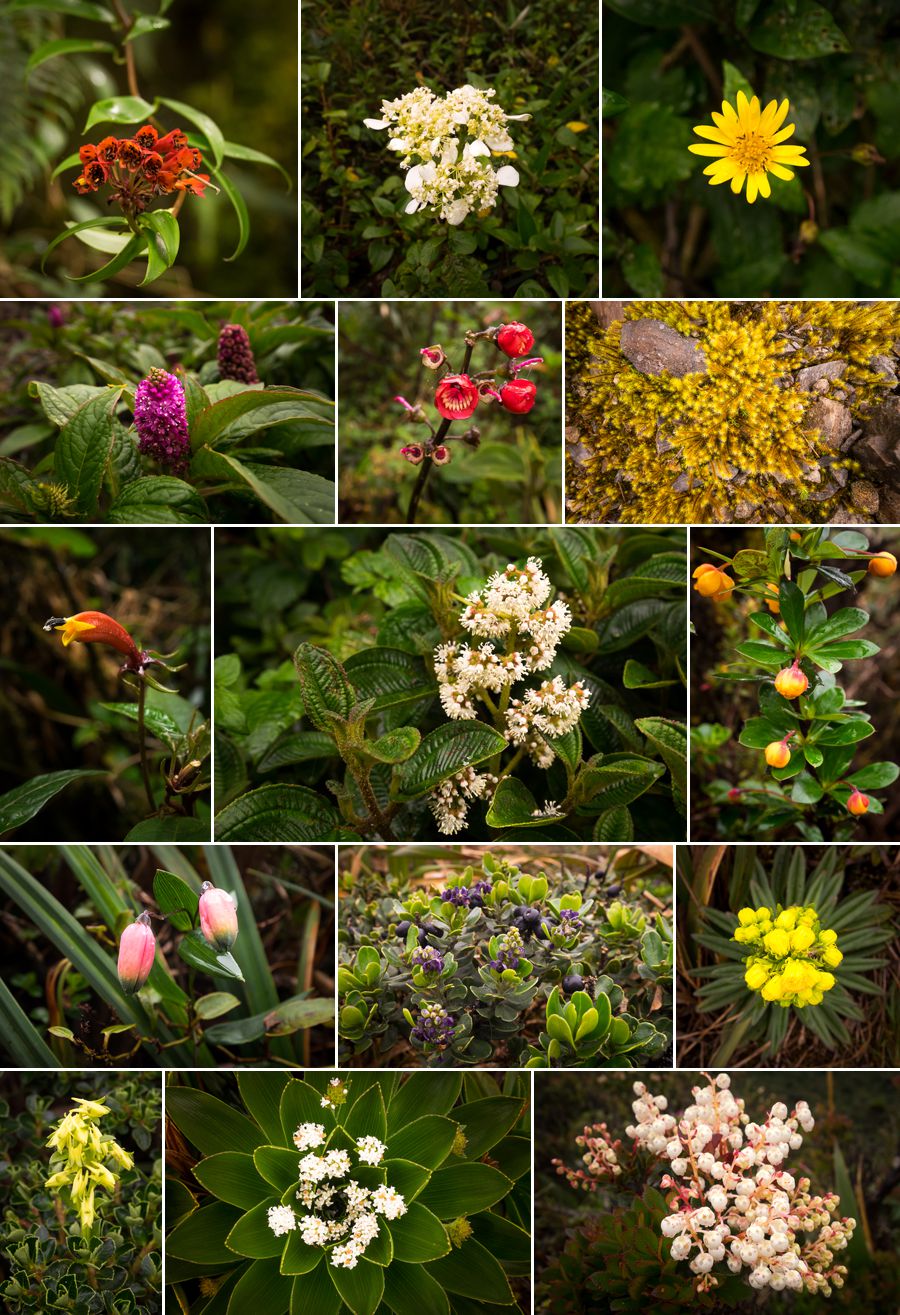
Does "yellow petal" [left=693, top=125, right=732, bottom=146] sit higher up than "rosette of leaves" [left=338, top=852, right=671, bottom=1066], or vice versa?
"yellow petal" [left=693, top=125, right=732, bottom=146]

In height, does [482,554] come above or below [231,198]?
below

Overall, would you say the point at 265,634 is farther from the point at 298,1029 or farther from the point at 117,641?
the point at 298,1029

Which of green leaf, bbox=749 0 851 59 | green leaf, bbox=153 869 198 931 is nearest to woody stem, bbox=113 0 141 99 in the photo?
green leaf, bbox=749 0 851 59

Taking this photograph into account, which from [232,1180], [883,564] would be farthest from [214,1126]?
[883,564]

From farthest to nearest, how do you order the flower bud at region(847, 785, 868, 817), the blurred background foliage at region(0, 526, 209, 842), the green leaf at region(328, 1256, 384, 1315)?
1. the blurred background foliage at region(0, 526, 209, 842)
2. the flower bud at region(847, 785, 868, 817)
3. the green leaf at region(328, 1256, 384, 1315)

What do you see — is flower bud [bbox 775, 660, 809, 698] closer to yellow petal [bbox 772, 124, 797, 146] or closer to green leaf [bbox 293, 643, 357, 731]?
green leaf [bbox 293, 643, 357, 731]

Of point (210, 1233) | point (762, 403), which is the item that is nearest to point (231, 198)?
point (762, 403)

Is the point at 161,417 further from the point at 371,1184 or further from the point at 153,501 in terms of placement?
the point at 371,1184

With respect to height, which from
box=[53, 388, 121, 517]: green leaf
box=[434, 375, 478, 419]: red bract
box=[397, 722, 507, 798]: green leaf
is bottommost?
box=[397, 722, 507, 798]: green leaf

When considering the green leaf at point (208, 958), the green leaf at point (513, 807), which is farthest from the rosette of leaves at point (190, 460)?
the green leaf at point (208, 958)
